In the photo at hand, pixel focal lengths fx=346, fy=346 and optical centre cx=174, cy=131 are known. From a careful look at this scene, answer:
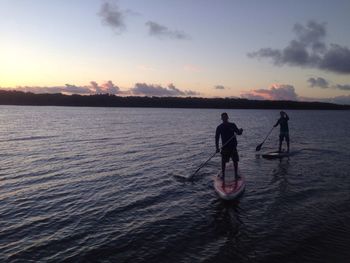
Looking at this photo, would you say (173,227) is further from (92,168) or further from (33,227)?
(92,168)

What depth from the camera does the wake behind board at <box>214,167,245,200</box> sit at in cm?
1482

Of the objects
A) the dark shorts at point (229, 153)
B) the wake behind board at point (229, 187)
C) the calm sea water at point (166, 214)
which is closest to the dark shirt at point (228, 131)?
the dark shorts at point (229, 153)

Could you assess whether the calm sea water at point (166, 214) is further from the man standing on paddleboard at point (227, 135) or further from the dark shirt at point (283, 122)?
the dark shirt at point (283, 122)

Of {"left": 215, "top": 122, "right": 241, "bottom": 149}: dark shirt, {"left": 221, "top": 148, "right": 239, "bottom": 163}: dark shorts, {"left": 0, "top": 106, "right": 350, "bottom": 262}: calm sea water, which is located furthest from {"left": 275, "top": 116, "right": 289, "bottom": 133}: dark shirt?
{"left": 215, "top": 122, "right": 241, "bottom": 149}: dark shirt

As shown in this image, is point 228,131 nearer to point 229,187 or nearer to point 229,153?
point 229,153

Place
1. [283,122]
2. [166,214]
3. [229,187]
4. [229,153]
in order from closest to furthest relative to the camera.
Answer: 1. [166,214]
2. [229,187]
3. [229,153]
4. [283,122]

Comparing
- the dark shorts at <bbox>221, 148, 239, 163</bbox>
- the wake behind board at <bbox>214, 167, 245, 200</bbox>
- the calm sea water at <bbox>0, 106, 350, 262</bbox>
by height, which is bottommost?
the calm sea water at <bbox>0, 106, 350, 262</bbox>

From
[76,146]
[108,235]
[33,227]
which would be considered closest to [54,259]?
[108,235]

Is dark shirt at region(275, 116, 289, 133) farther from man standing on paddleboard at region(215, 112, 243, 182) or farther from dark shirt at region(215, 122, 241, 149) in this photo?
A: dark shirt at region(215, 122, 241, 149)

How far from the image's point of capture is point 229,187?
15.7m

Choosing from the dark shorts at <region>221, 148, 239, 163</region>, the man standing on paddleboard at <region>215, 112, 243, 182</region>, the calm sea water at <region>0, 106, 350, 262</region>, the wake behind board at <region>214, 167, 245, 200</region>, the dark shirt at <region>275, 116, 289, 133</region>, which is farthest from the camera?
the dark shirt at <region>275, 116, 289, 133</region>

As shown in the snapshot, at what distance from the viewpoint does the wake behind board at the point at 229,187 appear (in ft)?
48.6

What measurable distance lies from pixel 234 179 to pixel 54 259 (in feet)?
32.5

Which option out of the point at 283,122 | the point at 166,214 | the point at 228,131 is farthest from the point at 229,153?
the point at 283,122
